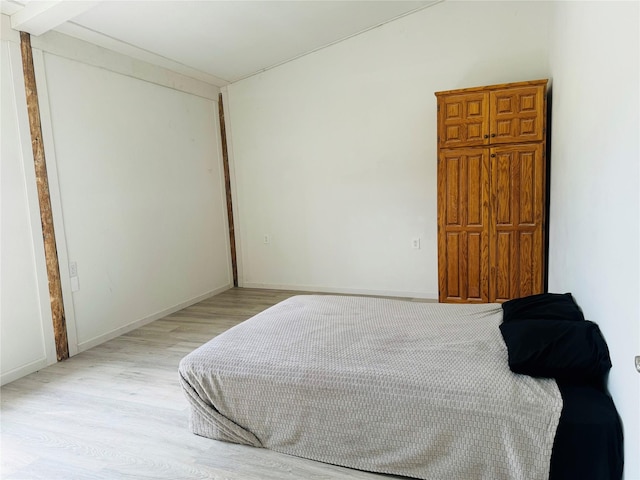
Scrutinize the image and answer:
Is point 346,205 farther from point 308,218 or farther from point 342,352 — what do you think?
point 342,352

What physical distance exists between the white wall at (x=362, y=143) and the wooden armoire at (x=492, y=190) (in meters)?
0.59

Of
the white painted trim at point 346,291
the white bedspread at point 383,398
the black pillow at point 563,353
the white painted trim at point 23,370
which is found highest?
the black pillow at point 563,353

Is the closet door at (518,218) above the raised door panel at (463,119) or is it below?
below

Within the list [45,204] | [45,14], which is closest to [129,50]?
[45,14]

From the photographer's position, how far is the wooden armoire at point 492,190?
11.9 feet

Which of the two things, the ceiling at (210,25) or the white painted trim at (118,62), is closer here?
the ceiling at (210,25)

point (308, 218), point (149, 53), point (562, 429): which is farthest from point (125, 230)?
point (562, 429)

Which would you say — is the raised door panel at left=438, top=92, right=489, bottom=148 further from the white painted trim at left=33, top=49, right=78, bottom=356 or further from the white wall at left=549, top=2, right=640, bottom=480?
the white painted trim at left=33, top=49, right=78, bottom=356

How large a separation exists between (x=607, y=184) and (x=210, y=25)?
3422 mm

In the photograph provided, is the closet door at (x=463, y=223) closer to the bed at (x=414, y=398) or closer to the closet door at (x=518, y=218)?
the closet door at (x=518, y=218)

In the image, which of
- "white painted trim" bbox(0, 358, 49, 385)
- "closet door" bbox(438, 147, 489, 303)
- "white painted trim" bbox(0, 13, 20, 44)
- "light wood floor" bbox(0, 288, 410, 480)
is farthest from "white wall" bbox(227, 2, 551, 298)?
"white painted trim" bbox(0, 358, 49, 385)

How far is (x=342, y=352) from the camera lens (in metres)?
2.09

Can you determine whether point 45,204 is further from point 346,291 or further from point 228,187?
point 346,291

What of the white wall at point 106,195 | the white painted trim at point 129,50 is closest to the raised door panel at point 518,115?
the white painted trim at point 129,50
